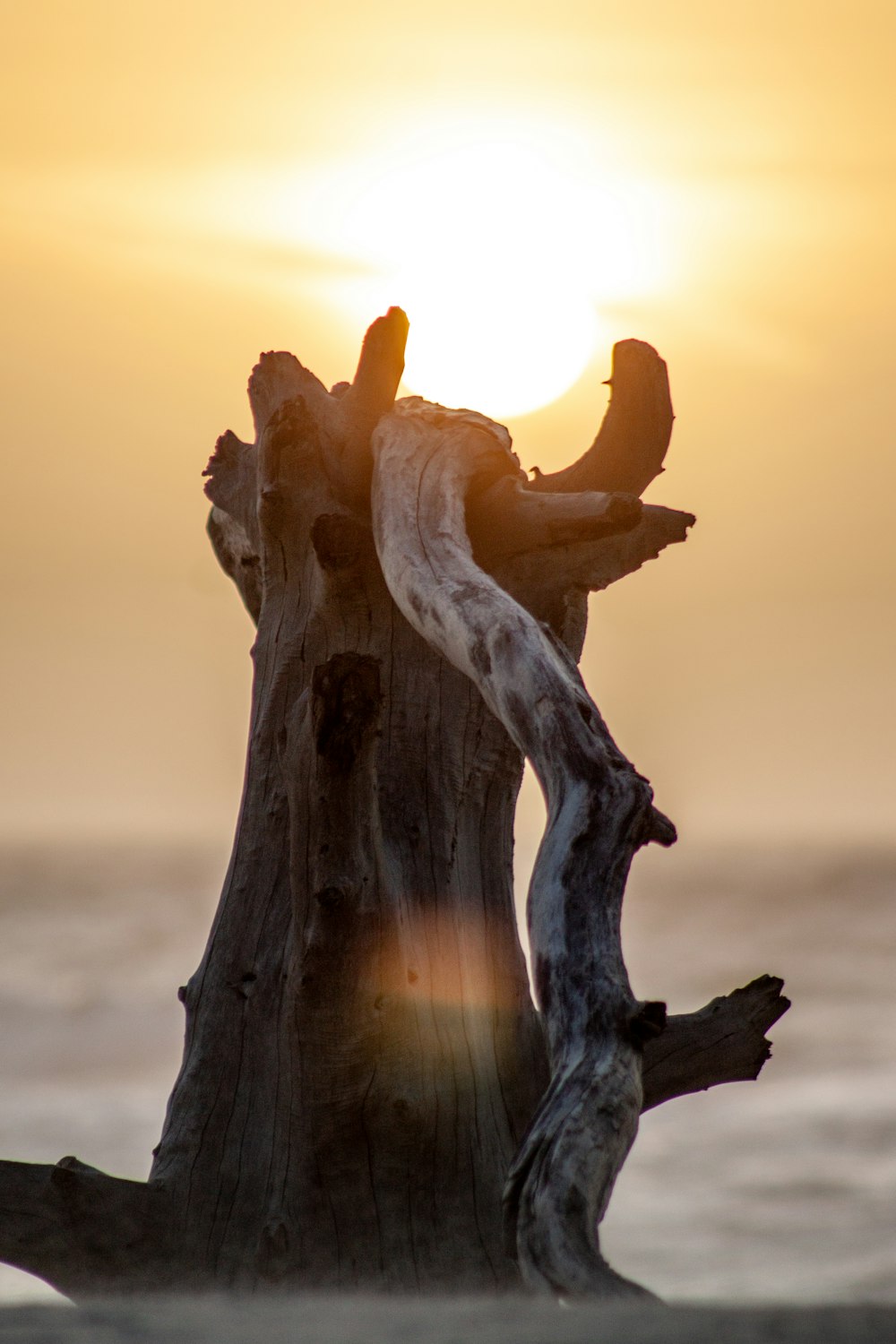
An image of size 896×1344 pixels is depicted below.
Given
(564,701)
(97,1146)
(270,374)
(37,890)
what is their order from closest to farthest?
(564,701) < (270,374) < (97,1146) < (37,890)

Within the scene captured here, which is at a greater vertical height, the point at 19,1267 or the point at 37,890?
the point at 37,890

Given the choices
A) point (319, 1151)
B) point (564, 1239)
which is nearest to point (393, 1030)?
point (319, 1151)

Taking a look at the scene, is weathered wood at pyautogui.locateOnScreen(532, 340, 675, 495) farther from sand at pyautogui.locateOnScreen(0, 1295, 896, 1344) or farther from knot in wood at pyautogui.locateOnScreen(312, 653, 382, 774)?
sand at pyautogui.locateOnScreen(0, 1295, 896, 1344)

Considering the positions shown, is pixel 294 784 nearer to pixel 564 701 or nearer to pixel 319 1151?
pixel 564 701

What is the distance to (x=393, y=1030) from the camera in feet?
13.8

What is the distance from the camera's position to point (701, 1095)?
19.3m

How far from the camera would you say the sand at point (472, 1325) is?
230cm

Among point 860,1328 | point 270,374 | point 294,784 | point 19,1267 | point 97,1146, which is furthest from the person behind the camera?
point 97,1146

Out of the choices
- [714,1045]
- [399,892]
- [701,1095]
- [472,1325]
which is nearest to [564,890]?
[472,1325]

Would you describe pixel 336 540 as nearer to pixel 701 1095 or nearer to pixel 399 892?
pixel 399 892

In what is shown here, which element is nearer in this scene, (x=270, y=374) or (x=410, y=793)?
(x=410, y=793)

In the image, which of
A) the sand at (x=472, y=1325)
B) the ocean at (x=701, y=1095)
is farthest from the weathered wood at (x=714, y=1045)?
the sand at (x=472, y=1325)

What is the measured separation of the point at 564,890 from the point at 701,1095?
1710cm

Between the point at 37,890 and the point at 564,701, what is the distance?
48.0 m
